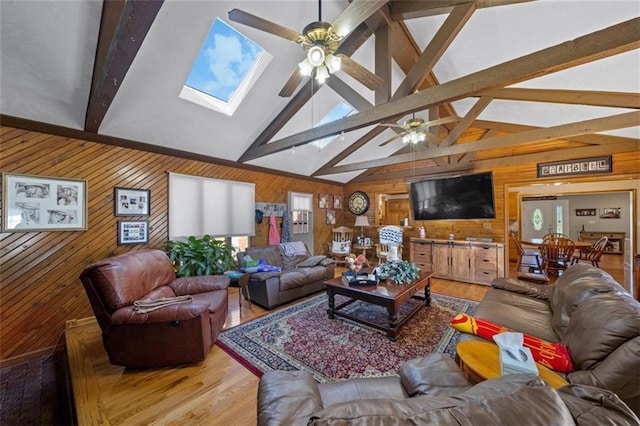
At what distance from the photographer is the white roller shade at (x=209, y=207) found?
3896 millimetres

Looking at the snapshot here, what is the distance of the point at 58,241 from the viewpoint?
111 inches

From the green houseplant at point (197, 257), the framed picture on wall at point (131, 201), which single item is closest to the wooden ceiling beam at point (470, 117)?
the green houseplant at point (197, 257)

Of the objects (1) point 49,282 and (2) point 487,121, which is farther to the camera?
(2) point 487,121

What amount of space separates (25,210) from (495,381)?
4238 mm

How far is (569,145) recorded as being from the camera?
4.30 meters

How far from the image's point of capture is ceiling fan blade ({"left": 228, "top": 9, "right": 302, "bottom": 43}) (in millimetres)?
1677

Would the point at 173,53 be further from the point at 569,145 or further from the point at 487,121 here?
the point at 569,145

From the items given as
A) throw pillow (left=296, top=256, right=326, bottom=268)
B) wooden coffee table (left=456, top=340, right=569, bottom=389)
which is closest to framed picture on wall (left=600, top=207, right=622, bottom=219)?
throw pillow (left=296, top=256, right=326, bottom=268)

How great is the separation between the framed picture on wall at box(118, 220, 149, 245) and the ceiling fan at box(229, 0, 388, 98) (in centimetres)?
309

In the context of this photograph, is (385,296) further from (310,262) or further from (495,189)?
(495,189)

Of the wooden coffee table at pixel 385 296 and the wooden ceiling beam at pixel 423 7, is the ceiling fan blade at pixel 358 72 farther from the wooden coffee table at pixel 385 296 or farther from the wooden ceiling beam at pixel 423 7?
the wooden coffee table at pixel 385 296

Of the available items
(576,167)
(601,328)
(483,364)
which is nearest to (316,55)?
(483,364)

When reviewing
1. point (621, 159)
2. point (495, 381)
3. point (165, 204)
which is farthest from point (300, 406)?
point (621, 159)

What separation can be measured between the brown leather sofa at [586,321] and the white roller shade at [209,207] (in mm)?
4027
